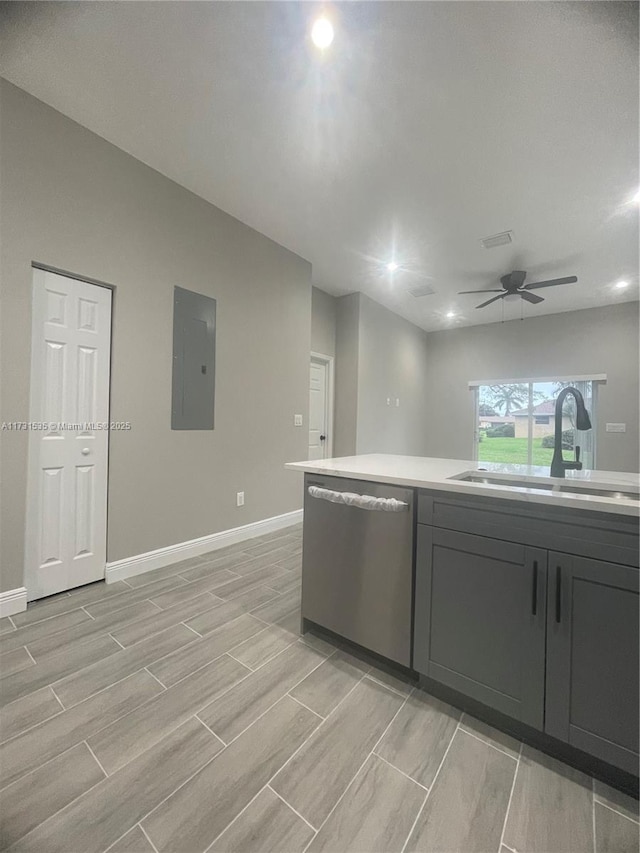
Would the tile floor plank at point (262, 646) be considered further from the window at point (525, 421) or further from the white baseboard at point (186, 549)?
Answer: the window at point (525, 421)

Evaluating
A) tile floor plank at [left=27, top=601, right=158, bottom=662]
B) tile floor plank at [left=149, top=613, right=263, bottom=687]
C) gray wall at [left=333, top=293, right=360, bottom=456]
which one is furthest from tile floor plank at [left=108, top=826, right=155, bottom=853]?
gray wall at [left=333, top=293, right=360, bottom=456]

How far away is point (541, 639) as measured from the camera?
1.18m

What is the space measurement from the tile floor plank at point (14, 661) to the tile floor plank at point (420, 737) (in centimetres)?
162

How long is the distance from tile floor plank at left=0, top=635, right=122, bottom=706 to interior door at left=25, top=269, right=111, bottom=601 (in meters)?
0.69

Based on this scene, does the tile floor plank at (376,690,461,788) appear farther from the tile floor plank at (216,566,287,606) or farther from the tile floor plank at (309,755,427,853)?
the tile floor plank at (216,566,287,606)

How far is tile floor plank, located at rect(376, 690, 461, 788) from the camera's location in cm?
116

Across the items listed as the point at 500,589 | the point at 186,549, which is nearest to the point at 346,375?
the point at 186,549

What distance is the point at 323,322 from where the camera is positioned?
5012mm

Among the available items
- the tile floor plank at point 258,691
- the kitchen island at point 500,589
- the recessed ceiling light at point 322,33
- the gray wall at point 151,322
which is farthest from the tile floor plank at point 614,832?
the recessed ceiling light at point 322,33

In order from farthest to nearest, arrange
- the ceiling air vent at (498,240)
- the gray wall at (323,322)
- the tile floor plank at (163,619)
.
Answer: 1. the gray wall at (323,322)
2. the ceiling air vent at (498,240)
3. the tile floor plank at (163,619)

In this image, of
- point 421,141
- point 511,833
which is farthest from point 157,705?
point 421,141

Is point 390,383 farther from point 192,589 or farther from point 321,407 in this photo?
point 192,589

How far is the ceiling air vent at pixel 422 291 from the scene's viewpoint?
4.90 meters

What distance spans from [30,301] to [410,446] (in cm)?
591
